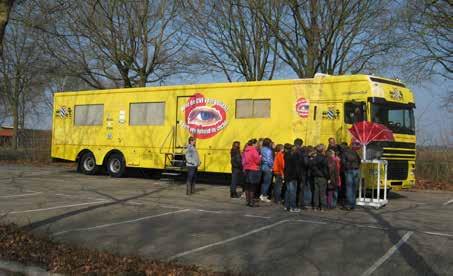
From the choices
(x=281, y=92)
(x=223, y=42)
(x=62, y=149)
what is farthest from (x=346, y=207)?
(x=223, y=42)

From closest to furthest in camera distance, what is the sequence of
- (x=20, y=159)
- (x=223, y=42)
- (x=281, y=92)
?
(x=281, y=92) < (x=223, y=42) < (x=20, y=159)

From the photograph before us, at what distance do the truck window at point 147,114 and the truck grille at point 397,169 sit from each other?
26.7 ft

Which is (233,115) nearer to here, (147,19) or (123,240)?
(123,240)

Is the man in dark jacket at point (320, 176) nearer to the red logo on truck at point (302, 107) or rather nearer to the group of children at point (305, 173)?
the group of children at point (305, 173)

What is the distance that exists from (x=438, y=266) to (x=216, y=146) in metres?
10.9

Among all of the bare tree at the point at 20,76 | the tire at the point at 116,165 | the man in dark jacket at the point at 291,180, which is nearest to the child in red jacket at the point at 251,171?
the man in dark jacket at the point at 291,180

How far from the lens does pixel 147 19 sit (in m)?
29.2

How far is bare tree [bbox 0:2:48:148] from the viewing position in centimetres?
3423

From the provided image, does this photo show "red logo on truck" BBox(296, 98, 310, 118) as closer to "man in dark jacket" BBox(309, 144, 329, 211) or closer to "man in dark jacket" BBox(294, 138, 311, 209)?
"man in dark jacket" BBox(294, 138, 311, 209)

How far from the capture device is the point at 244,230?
9.17m

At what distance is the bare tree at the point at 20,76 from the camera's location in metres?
34.2

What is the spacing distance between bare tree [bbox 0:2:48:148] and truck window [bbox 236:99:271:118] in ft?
59.8

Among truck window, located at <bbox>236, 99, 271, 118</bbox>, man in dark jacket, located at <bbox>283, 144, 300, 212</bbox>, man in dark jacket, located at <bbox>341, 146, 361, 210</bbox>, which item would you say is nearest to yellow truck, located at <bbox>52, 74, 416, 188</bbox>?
truck window, located at <bbox>236, 99, 271, 118</bbox>

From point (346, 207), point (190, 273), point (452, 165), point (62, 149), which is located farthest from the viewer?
point (62, 149)
